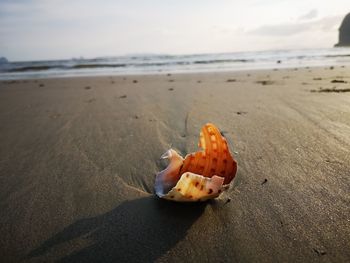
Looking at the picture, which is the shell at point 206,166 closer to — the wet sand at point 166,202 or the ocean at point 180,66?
the wet sand at point 166,202

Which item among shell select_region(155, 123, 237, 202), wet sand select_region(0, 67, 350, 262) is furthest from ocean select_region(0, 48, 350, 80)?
shell select_region(155, 123, 237, 202)

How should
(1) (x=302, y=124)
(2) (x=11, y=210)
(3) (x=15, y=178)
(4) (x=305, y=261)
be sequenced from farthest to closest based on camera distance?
1. (1) (x=302, y=124)
2. (3) (x=15, y=178)
3. (2) (x=11, y=210)
4. (4) (x=305, y=261)

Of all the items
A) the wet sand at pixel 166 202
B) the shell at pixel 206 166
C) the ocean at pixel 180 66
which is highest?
the shell at pixel 206 166

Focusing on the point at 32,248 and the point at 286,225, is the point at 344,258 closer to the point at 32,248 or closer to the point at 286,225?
the point at 286,225

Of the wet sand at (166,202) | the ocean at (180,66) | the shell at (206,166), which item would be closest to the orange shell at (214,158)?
the shell at (206,166)

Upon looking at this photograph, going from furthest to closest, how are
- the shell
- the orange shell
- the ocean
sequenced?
the ocean
the orange shell
the shell

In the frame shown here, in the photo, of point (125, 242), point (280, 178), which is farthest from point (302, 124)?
point (125, 242)

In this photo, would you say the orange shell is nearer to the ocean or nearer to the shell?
the shell
